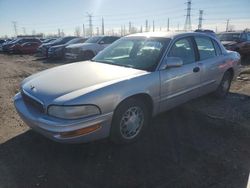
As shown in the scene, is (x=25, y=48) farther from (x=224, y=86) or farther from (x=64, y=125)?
(x=64, y=125)

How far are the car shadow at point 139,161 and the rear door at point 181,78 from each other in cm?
57

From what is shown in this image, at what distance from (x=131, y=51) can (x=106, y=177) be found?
2.40 metres

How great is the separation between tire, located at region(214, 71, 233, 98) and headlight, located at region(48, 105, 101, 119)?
379 centimetres

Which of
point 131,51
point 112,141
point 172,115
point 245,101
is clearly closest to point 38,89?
point 112,141

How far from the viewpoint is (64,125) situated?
2938mm

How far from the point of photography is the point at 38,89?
3.41 metres

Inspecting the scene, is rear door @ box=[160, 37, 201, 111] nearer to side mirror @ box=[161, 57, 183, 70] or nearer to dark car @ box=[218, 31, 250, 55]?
side mirror @ box=[161, 57, 183, 70]

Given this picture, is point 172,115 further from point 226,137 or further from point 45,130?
point 45,130

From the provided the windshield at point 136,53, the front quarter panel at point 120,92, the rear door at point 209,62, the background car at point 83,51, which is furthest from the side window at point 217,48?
the background car at point 83,51

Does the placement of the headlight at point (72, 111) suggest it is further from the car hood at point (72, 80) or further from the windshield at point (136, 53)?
the windshield at point (136, 53)

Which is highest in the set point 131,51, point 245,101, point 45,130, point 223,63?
point 131,51

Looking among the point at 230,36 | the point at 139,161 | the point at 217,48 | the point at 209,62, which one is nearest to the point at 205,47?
the point at 209,62

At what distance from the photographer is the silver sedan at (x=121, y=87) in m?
3.02

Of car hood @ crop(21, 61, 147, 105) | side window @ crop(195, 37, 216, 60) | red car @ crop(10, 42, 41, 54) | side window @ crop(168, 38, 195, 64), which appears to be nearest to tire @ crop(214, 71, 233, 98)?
side window @ crop(195, 37, 216, 60)
